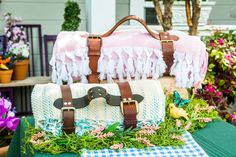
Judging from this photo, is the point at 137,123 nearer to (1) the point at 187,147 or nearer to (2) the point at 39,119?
(1) the point at 187,147

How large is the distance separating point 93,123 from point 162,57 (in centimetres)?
53

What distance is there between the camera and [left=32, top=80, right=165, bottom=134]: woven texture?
111cm

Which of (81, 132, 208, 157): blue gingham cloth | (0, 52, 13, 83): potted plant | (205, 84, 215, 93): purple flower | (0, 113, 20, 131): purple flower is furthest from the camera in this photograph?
(0, 52, 13, 83): potted plant

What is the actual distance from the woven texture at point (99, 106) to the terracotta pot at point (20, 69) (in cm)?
Answer: 204

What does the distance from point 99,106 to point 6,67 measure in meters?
2.09

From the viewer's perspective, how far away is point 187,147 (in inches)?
41.2

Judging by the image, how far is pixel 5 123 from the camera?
1908 mm

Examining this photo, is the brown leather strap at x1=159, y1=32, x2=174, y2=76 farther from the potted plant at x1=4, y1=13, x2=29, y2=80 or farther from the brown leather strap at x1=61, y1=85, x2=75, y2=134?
the potted plant at x1=4, y1=13, x2=29, y2=80

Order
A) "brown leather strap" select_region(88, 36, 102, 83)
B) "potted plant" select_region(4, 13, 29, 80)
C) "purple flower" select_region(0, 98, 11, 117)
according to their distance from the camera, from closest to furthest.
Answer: "brown leather strap" select_region(88, 36, 102, 83) < "purple flower" select_region(0, 98, 11, 117) < "potted plant" select_region(4, 13, 29, 80)

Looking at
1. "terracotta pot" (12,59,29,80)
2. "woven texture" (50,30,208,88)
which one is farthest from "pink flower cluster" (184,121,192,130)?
"terracotta pot" (12,59,29,80)

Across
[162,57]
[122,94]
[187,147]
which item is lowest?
[187,147]

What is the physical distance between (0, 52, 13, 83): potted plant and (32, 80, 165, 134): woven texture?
6.38ft

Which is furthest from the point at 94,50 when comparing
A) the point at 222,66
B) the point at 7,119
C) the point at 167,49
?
the point at 222,66

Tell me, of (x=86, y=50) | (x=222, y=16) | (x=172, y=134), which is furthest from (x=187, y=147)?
(x=222, y=16)
